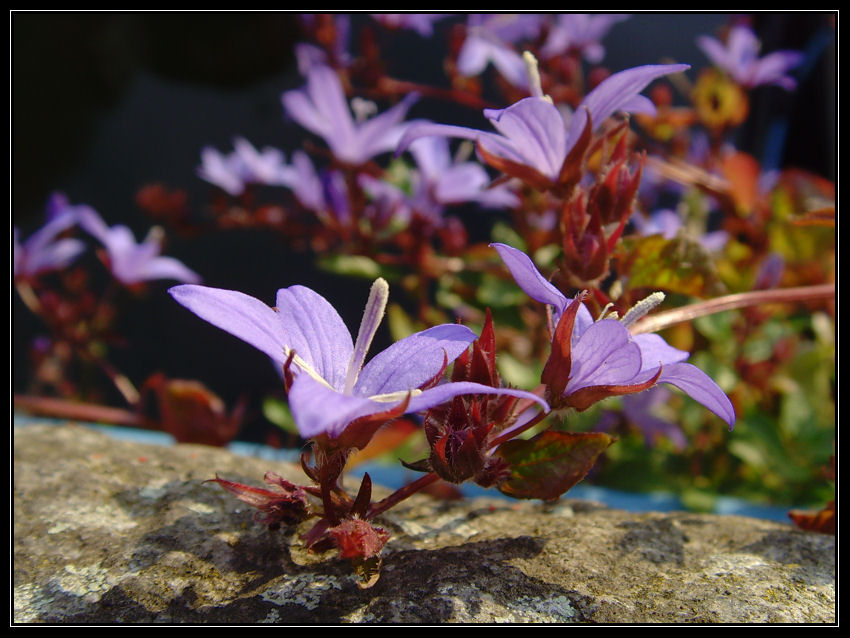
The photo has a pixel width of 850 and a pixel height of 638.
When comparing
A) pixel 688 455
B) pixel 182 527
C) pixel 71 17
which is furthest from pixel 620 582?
pixel 71 17

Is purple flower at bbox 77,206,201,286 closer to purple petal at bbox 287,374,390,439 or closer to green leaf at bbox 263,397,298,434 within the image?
green leaf at bbox 263,397,298,434

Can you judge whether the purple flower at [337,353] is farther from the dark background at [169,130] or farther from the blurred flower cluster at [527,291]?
the dark background at [169,130]

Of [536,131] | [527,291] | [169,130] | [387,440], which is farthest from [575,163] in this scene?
[169,130]

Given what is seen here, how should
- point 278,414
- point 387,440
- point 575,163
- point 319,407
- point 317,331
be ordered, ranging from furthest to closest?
1. point 278,414
2. point 387,440
3. point 575,163
4. point 317,331
5. point 319,407

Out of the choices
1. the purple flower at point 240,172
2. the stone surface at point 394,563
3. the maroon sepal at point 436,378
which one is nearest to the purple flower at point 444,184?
the purple flower at point 240,172

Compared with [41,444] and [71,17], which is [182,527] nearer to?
[41,444]

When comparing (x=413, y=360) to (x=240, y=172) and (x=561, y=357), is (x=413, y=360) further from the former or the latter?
(x=240, y=172)

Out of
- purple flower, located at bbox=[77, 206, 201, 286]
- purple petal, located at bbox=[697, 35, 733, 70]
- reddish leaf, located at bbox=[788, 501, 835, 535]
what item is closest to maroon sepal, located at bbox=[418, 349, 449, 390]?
reddish leaf, located at bbox=[788, 501, 835, 535]
